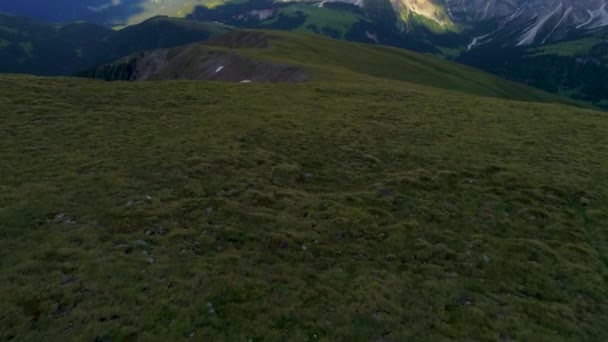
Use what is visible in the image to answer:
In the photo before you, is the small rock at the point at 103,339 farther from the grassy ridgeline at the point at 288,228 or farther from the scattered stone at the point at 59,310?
the scattered stone at the point at 59,310

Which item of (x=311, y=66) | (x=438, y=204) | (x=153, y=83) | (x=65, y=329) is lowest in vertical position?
(x=65, y=329)

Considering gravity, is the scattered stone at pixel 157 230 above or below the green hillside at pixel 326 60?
below

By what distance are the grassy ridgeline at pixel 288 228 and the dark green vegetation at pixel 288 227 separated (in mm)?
94

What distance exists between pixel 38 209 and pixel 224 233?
960 cm

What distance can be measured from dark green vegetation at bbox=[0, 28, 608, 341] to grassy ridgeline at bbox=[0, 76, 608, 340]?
3.7 inches

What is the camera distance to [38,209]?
63.6ft

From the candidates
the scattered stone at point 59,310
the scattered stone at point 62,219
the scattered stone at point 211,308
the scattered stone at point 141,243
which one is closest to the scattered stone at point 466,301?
the scattered stone at point 211,308

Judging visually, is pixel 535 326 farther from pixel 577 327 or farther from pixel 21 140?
pixel 21 140

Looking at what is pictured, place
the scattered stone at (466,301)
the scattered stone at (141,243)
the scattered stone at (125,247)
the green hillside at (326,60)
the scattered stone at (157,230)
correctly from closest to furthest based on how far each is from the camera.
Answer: the scattered stone at (466,301)
the scattered stone at (125,247)
the scattered stone at (141,243)
the scattered stone at (157,230)
the green hillside at (326,60)

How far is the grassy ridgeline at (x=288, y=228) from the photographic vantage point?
1376 centimetres

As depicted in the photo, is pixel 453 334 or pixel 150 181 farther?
pixel 150 181

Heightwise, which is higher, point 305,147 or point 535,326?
point 305,147

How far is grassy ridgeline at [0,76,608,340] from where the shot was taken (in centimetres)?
1376

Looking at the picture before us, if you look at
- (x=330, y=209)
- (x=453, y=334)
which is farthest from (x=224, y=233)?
(x=453, y=334)
